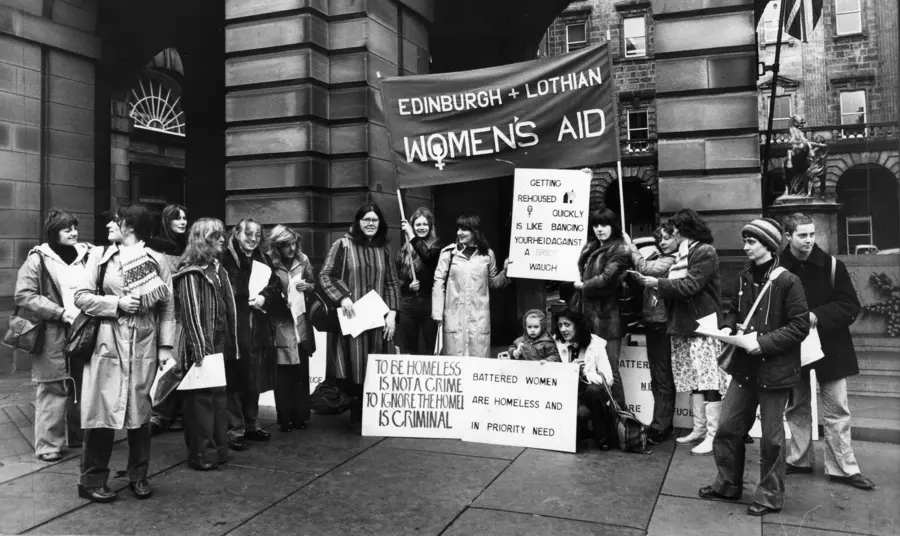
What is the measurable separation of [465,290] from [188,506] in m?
3.34

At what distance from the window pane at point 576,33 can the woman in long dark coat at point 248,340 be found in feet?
116

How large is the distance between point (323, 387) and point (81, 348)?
3.58 metres

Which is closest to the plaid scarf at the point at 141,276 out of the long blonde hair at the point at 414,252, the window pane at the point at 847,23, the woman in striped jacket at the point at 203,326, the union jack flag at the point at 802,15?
the woman in striped jacket at the point at 203,326

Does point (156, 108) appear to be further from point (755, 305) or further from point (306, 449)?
point (755, 305)

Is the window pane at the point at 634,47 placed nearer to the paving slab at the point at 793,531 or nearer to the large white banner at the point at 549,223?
the large white banner at the point at 549,223

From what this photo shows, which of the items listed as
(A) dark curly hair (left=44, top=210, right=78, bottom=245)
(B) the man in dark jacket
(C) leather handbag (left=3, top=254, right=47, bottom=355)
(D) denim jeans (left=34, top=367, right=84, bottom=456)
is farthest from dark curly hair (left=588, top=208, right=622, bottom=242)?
(C) leather handbag (left=3, top=254, right=47, bottom=355)

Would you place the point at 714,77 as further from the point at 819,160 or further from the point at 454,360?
the point at 819,160

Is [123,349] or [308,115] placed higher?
[308,115]

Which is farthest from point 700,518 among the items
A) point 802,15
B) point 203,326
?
A: point 802,15

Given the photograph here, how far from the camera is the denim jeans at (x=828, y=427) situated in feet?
16.7

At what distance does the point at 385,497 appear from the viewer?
483 cm

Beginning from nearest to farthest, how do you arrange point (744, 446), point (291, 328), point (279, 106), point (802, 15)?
point (744, 446) → point (291, 328) → point (279, 106) → point (802, 15)

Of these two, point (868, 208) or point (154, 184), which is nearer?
point (868, 208)

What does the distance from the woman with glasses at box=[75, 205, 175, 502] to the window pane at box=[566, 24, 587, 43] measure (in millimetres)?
36874
